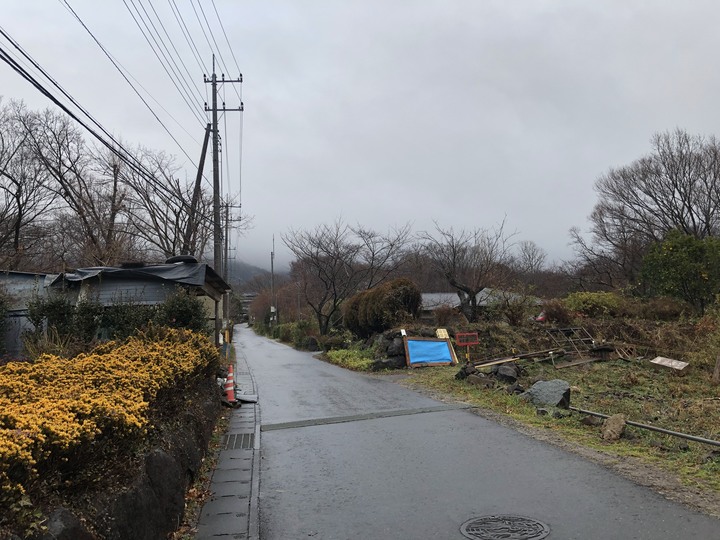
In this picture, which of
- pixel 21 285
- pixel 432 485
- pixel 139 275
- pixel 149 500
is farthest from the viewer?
pixel 21 285

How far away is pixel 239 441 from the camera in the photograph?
8.75 metres

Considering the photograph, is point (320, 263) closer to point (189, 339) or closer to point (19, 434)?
point (189, 339)

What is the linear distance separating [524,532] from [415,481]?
1.78m

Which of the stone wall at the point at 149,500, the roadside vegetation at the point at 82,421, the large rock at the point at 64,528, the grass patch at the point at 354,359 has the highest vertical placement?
the roadside vegetation at the point at 82,421

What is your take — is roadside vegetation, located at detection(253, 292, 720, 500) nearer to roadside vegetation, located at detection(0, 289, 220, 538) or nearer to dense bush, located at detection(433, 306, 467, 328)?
dense bush, located at detection(433, 306, 467, 328)

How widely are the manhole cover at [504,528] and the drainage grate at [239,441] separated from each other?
14.0 feet

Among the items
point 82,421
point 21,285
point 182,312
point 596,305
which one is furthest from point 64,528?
point 596,305

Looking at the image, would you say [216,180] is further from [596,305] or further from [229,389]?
[596,305]

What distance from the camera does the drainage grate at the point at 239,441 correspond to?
27.2 ft

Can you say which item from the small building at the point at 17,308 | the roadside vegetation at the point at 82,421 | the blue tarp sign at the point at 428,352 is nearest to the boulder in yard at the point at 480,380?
the blue tarp sign at the point at 428,352

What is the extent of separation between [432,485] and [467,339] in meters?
13.8

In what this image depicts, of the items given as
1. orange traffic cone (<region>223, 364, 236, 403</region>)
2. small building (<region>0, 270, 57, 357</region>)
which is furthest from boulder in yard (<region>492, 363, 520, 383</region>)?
small building (<region>0, 270, 57, 357</region>)

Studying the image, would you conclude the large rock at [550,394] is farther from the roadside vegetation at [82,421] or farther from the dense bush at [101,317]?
the dense bush at [101,317]

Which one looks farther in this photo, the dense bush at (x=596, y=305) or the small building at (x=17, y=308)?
the dense bush at (x=596, y=305)
